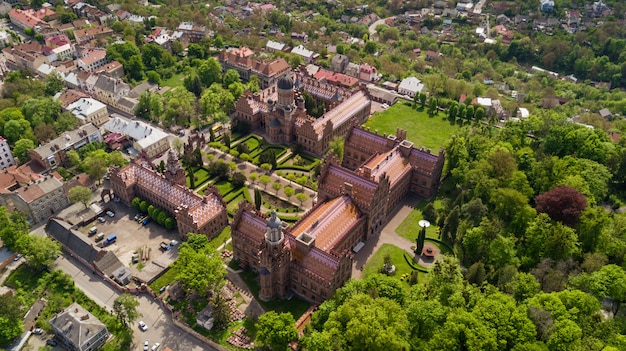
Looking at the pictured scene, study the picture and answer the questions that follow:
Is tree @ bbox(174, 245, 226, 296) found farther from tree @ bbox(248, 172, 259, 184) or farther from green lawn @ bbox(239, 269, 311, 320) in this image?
tree @ bbox(248, 172, 259, 184)

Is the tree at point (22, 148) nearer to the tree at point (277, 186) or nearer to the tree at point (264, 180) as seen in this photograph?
the tree at point (264, 180)

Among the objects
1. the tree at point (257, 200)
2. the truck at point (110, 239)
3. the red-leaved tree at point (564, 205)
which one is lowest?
the truck at point (110, 239)

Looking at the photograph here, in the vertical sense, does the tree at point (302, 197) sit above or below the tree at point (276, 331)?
below

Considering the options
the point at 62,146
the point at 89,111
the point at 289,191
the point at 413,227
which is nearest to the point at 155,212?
the point at 289,191

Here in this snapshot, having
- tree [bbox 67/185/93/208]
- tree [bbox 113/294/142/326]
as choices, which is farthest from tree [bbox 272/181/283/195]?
tree [bbox 113/294/142/326]

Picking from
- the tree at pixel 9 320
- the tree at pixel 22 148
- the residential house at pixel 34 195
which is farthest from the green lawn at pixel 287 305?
the tree at pixel 22 148

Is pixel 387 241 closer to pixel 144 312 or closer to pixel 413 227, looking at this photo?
pixel 413 227
